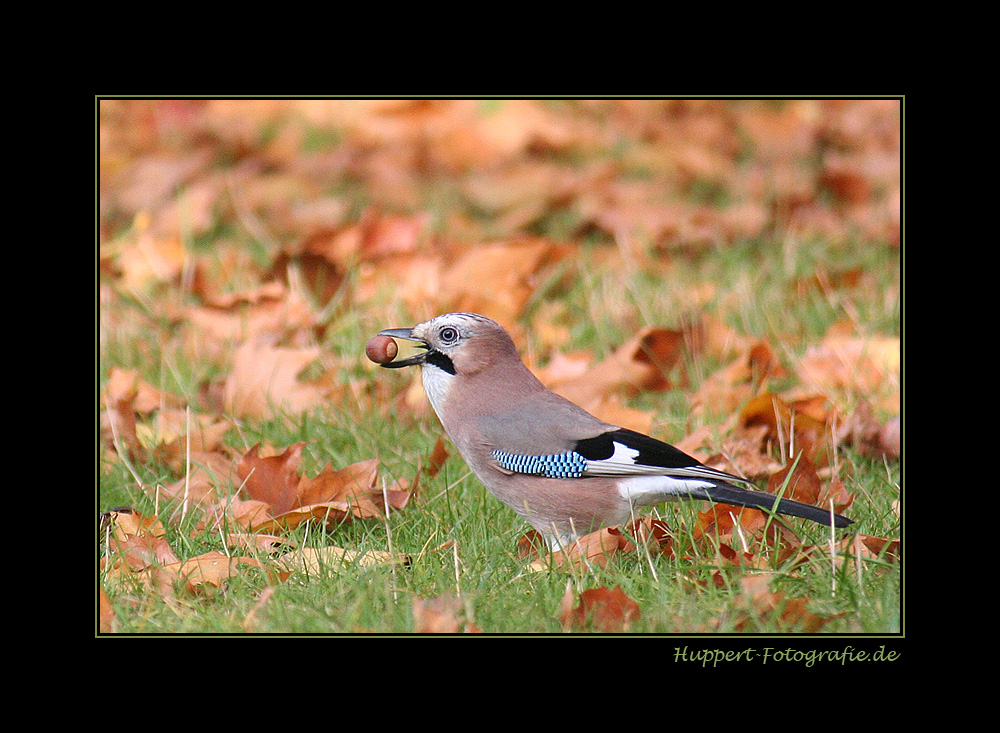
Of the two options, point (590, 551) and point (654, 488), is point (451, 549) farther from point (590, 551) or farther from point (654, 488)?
point (654, 488)

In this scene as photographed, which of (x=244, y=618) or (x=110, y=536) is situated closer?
(x=244, y=618)

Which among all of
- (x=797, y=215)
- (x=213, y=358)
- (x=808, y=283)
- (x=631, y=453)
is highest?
(x=797, y=215)

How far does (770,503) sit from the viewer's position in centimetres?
339

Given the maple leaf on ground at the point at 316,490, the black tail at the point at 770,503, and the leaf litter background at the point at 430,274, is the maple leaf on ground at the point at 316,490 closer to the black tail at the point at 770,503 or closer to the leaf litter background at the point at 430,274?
the leaf litter background at the point at 430,274

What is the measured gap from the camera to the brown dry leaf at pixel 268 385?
478cm

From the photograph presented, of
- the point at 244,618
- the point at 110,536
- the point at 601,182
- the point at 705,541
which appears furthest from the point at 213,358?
the point at 601,182

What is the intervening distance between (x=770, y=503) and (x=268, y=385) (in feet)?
7.47

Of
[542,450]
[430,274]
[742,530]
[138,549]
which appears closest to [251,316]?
[430,274]

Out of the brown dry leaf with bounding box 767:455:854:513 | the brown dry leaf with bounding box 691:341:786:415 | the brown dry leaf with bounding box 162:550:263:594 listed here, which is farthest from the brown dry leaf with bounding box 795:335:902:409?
the brown dry leaf with bounding box 162:550:263:594

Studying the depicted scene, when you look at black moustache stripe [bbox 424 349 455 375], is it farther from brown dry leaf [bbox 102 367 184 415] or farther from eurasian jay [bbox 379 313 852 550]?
brown dry leaf [bbox 102 367 184 415]

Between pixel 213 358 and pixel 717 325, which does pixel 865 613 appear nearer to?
pixel 717 325

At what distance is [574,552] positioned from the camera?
347cm

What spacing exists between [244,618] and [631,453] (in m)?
1.24

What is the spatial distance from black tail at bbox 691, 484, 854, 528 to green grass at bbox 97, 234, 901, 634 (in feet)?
0.43
